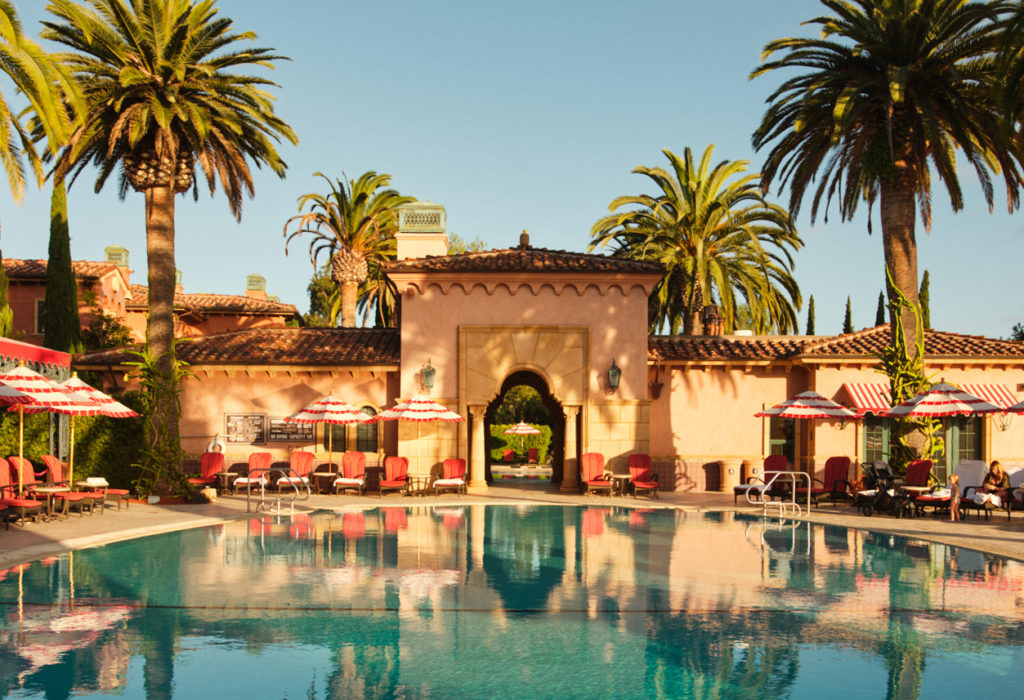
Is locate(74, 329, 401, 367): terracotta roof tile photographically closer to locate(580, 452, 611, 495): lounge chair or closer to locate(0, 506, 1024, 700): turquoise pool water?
locate(580, 452, 611, 495): lounge chair

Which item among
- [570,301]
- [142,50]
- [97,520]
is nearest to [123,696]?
[97,520]

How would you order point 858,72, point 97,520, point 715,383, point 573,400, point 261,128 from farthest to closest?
point 715,383 → point 573,400 → point 261,128 → point 858,72 → point 97,520

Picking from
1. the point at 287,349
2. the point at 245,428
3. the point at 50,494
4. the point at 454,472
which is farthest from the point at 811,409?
the point at 50,494

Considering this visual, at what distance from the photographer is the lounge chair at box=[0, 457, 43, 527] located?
16.0 meters

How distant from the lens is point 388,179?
38.8m

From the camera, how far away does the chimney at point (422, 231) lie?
1267 inches

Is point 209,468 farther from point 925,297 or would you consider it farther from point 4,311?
point 925,297

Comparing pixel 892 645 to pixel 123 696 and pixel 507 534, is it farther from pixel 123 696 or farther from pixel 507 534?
pixel 507 534

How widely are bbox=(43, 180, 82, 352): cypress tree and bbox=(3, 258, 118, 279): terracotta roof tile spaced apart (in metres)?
4.66

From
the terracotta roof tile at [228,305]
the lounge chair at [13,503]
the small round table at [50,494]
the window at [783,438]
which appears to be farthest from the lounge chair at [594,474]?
the terracotta roof tile at [228,305]

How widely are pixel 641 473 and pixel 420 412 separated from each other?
6567 mm

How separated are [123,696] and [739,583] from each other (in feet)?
25.9

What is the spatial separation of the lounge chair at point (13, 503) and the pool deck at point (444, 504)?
299 millimetres

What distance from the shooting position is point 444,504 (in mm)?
22094
